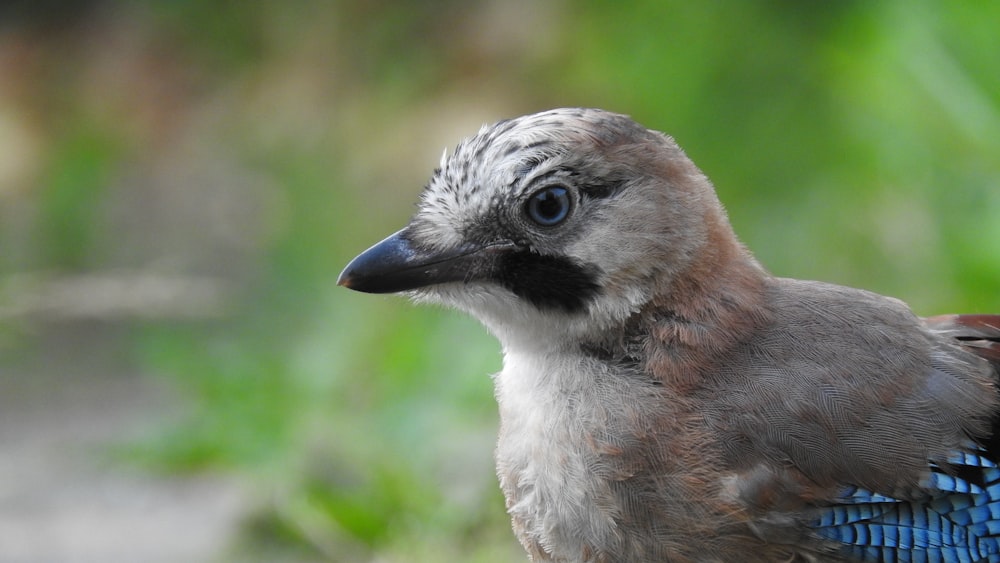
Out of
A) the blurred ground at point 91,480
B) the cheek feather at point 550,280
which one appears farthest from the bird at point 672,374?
the blurred ground at point 91,480

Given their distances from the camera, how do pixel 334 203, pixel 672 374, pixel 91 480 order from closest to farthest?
pixel 672 374, pixel 91 480, pixel 334 203

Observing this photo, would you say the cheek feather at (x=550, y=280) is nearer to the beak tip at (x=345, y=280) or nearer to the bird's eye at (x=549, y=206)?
the bird's eye at (x=549, y=206)

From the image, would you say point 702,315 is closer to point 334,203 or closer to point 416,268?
point 416,268

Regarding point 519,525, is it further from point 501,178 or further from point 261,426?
point 261,426

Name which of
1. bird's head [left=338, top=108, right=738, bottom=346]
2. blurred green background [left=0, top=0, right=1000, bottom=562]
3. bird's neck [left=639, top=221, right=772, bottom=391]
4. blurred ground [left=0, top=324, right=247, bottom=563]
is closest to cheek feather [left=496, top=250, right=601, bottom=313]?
bird's head [left=338, top=108, right=738, bottom=346]

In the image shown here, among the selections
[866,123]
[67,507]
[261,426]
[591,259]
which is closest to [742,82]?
[866,123]

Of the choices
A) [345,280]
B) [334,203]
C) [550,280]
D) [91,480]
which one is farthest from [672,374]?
[334,203]
